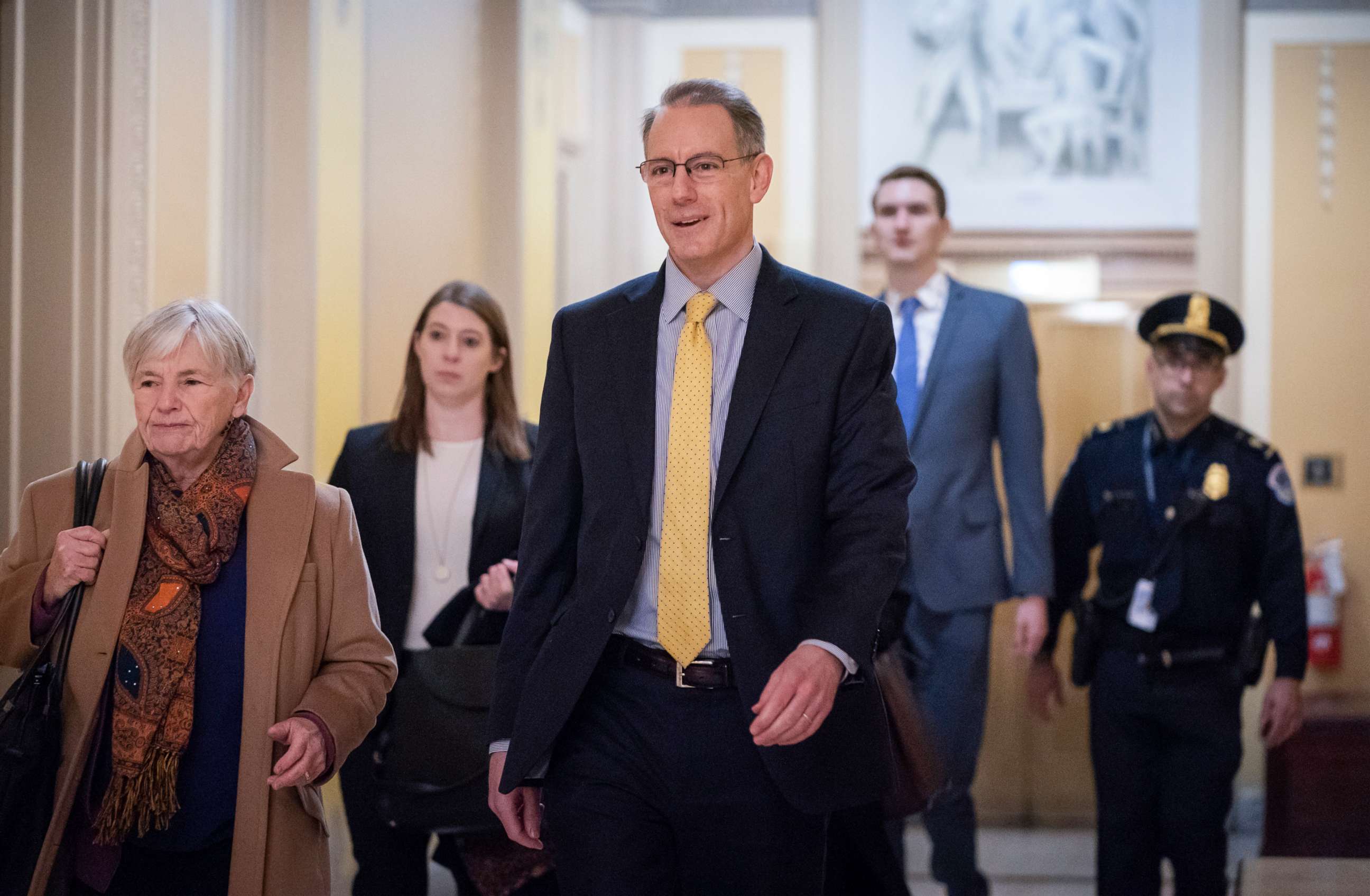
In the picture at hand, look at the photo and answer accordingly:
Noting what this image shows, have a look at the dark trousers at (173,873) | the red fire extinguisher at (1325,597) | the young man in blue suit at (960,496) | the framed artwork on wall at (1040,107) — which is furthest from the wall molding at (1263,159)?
the dark trousers at (173,873)

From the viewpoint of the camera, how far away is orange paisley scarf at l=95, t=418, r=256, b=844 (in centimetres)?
213

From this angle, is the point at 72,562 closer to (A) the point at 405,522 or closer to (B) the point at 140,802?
(B) the point at 140,802

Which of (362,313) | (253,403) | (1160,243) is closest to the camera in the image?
(253,403)

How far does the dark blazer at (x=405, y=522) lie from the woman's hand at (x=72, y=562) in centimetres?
101

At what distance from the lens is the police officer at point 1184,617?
11.8ft

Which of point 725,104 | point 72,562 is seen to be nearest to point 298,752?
point 72,562

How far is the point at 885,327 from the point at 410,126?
328 cm

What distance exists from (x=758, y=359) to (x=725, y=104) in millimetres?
366

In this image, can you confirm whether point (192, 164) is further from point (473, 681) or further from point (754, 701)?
point (754, 701)

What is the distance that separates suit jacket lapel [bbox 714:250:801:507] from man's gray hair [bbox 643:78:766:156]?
0.18 meters

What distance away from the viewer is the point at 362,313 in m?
4.64

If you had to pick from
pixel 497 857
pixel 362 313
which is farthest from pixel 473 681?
pixel 362 313

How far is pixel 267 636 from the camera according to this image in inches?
86.9

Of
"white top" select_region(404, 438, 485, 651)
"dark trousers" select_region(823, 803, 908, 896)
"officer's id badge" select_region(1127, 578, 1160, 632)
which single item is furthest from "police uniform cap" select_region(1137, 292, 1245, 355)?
"white top" select_region(404, 438, 485, 651)
